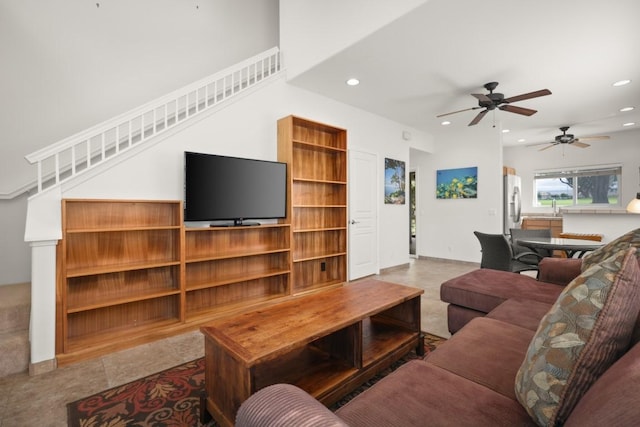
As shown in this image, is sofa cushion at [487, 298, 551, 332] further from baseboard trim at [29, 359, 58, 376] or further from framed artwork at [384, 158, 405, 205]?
framed artwork at [384, 158, 405, 205]

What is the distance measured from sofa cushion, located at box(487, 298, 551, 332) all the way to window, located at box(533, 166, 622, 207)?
7.06 metres

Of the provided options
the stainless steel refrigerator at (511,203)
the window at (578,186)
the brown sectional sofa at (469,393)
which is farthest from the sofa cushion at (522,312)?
the window at (578,186)

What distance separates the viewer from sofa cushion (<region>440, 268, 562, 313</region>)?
7.56ft

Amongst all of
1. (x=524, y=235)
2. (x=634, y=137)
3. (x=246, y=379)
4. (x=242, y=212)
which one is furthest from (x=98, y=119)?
(x=634, y=137)

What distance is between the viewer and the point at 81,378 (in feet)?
6.91

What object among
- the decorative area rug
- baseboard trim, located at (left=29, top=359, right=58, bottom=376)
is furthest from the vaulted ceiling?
baseboard trim, located at (left=29, top=359, right=58, bottom=376)

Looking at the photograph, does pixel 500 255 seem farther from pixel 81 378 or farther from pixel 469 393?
pixel 81 378

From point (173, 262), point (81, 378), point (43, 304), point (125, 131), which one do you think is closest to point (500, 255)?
point (173, 262)

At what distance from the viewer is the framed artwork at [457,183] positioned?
6.09 m

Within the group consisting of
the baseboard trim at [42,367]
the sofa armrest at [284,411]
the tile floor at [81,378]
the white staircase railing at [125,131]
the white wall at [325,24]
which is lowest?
the tile floor at [81,378]

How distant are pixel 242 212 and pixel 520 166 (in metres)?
7.90

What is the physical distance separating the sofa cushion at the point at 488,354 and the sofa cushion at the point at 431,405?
8cm

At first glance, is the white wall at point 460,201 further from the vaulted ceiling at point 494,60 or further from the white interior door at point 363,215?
the white interior door at point 363,215

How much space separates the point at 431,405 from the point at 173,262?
2.50 meters
